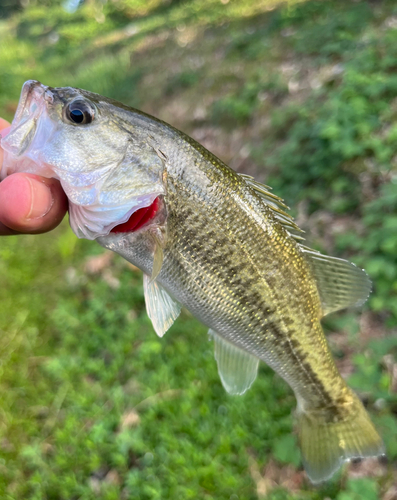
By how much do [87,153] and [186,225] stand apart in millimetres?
490

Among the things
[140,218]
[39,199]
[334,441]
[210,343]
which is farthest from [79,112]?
[210,343]

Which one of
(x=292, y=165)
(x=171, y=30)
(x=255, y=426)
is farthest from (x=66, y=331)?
(x=171, y=30)

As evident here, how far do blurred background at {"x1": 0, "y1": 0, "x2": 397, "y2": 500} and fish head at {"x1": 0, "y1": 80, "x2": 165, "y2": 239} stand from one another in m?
1.80

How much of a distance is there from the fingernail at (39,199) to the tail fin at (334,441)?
1615mm

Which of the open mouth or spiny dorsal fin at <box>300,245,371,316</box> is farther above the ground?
the open mouth

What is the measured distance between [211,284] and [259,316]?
27 centimetres

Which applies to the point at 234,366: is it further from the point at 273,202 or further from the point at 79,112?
the point at 79,112

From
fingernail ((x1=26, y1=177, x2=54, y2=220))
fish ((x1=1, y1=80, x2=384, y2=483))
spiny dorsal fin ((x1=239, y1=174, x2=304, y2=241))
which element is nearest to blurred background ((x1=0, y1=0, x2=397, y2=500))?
fish ((x1=1, y1=80, x2=384, y2=483))

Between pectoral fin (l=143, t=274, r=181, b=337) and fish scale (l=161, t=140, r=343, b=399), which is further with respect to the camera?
pectoral fin (l=143, t=274, r=181, b=337)

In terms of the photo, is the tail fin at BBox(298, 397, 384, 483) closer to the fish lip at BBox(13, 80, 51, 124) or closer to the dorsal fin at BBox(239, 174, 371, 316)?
the dorsal fin at BBox(239, 174, 371, 316)

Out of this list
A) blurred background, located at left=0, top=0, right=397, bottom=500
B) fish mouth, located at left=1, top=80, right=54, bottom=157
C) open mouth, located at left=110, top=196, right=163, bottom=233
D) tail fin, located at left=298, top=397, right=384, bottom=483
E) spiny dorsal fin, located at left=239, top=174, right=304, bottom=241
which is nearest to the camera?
fish mouth, located at left=1, top=80, right=54, bottom=157

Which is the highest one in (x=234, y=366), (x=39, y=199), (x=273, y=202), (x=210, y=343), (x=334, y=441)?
(x=39, y=199)

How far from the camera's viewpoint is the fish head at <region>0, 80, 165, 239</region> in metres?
1.35

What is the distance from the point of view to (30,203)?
1.37 meters
